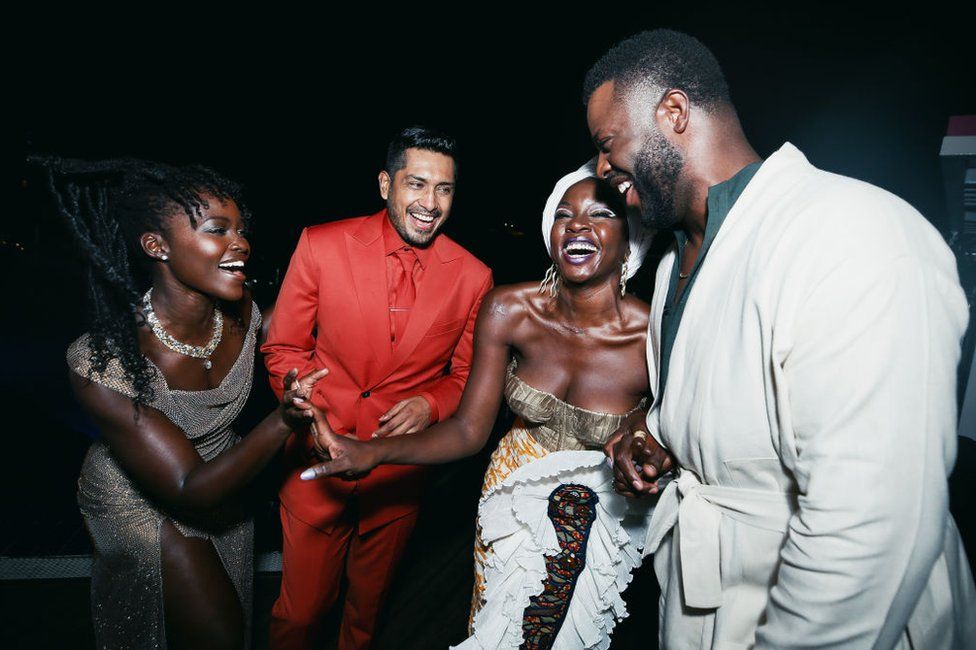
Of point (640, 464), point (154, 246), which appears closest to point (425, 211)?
point (154, 246)

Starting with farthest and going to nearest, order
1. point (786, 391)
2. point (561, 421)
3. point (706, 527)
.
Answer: point (561, 421) < point (706, 527) < point (786, 391)

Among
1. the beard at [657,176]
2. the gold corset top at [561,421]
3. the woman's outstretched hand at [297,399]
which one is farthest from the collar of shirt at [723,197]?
the woman's outstretched hand at [297,399]

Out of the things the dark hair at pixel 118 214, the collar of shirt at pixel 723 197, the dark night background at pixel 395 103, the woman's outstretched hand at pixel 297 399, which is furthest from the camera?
the dark night background at pixel 395 103

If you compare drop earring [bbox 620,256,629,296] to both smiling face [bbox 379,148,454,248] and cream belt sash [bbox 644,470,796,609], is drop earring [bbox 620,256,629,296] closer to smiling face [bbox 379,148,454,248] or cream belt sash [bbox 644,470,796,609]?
smiling face [bbox 379,148,454,248]

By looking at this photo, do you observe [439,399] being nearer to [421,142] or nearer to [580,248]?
[580,248]

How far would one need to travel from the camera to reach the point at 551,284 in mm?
2240

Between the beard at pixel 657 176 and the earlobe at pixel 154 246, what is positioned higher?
the beard at pixel 657 176

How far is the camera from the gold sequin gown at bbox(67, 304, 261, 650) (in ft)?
5.64

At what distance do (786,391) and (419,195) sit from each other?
1.80 metres

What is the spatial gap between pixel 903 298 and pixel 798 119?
5.34 meters

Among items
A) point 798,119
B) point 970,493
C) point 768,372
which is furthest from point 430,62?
point 970,493

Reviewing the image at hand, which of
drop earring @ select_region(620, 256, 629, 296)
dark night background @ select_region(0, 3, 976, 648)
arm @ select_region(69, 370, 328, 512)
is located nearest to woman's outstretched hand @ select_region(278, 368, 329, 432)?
arm @ select_region(69, 370, 328, 512)

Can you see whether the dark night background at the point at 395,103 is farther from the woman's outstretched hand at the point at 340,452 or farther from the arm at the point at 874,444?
the arm at the point at 874,444

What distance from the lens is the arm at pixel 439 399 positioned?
2.09m
